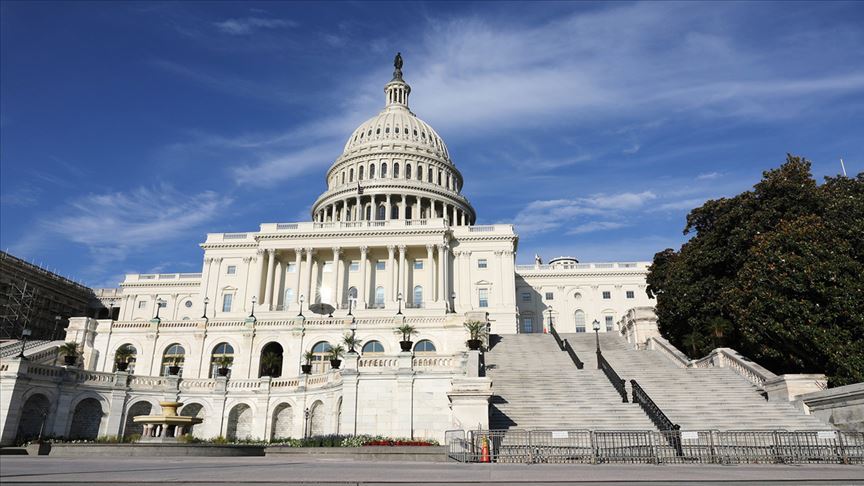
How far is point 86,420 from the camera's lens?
3441 cm

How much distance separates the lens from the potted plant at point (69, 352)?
123 feet

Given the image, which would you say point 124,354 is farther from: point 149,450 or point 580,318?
point 580,318

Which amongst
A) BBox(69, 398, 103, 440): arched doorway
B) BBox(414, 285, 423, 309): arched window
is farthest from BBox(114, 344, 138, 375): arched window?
BBox(414, 285, 423, 309): arched window

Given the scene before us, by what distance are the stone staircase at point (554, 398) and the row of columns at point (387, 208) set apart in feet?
202

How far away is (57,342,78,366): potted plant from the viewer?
3759 cm

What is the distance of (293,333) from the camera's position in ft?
153

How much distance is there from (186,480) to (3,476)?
289 centimetres

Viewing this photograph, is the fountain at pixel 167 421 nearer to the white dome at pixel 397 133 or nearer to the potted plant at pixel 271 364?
the potted plant at pixel 271 364

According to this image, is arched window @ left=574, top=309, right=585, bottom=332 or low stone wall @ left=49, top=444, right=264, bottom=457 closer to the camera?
low stone wall @ left=49, top=444, right=264, bottom=457

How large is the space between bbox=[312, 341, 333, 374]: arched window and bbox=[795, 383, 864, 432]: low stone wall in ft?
101

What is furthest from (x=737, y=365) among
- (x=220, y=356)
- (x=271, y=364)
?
(x=220, y=356)

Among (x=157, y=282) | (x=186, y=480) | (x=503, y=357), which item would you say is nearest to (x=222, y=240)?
(x=157, y=282)

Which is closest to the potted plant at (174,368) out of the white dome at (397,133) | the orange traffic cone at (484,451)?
the orange traffic cone at (484,451)

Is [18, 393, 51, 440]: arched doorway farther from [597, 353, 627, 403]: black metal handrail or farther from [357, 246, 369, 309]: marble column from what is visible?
[357, 246, 369, 309]: marble column
